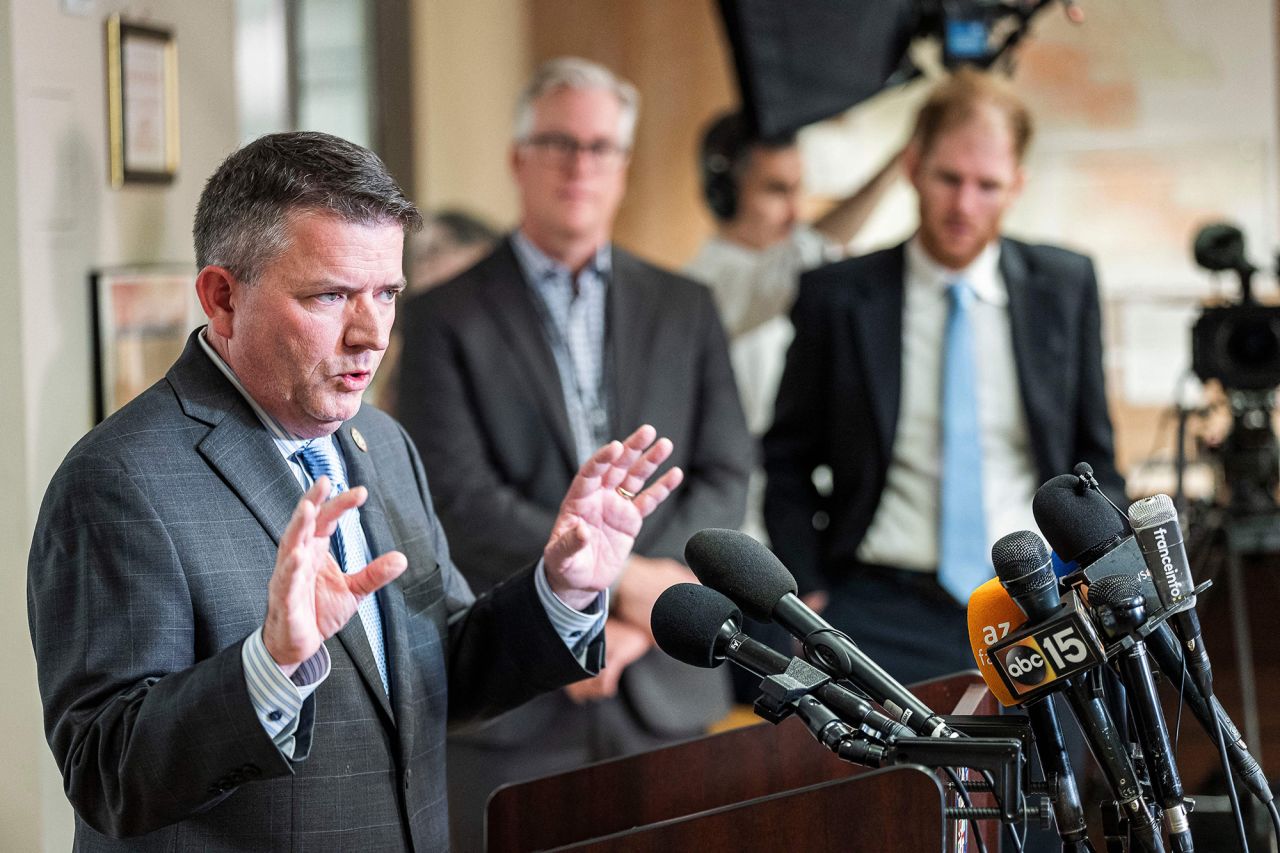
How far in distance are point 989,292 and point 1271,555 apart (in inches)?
33.3

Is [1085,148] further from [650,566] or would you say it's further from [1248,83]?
[650,566]

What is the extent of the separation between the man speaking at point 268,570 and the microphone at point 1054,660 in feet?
1.69

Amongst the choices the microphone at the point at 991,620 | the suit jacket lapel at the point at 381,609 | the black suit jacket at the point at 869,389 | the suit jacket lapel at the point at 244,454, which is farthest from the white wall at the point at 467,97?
the microphone at the point at 991,620

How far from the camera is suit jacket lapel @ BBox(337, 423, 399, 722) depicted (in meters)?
1.53

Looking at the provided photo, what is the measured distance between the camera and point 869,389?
2701 millimetres

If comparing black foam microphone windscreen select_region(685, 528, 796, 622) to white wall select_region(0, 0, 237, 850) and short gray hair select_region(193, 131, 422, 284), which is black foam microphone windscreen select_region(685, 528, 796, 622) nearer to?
short gray hair select_region(193, 131, 422, 284)

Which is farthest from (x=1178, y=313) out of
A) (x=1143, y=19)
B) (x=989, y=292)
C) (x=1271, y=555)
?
(x=989, y=292)

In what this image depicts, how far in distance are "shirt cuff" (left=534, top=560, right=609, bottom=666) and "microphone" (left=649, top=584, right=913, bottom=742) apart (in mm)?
356

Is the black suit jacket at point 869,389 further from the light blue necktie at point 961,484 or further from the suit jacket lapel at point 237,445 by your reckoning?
the suit jacket lapel at point 237,445

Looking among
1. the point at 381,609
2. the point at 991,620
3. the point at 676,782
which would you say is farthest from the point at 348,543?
the point at 991,620

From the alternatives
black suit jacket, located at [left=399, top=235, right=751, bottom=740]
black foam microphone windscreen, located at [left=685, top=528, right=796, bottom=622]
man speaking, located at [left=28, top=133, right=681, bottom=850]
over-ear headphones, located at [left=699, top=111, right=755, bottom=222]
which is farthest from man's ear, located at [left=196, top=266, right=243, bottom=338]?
over-ear headphones, located at [left=699, top=111, right=755, bottom=222]

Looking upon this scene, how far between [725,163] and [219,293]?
10.0 feet

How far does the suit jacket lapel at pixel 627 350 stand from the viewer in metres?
2.77

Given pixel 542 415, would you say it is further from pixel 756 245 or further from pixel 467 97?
pixel 467 97
